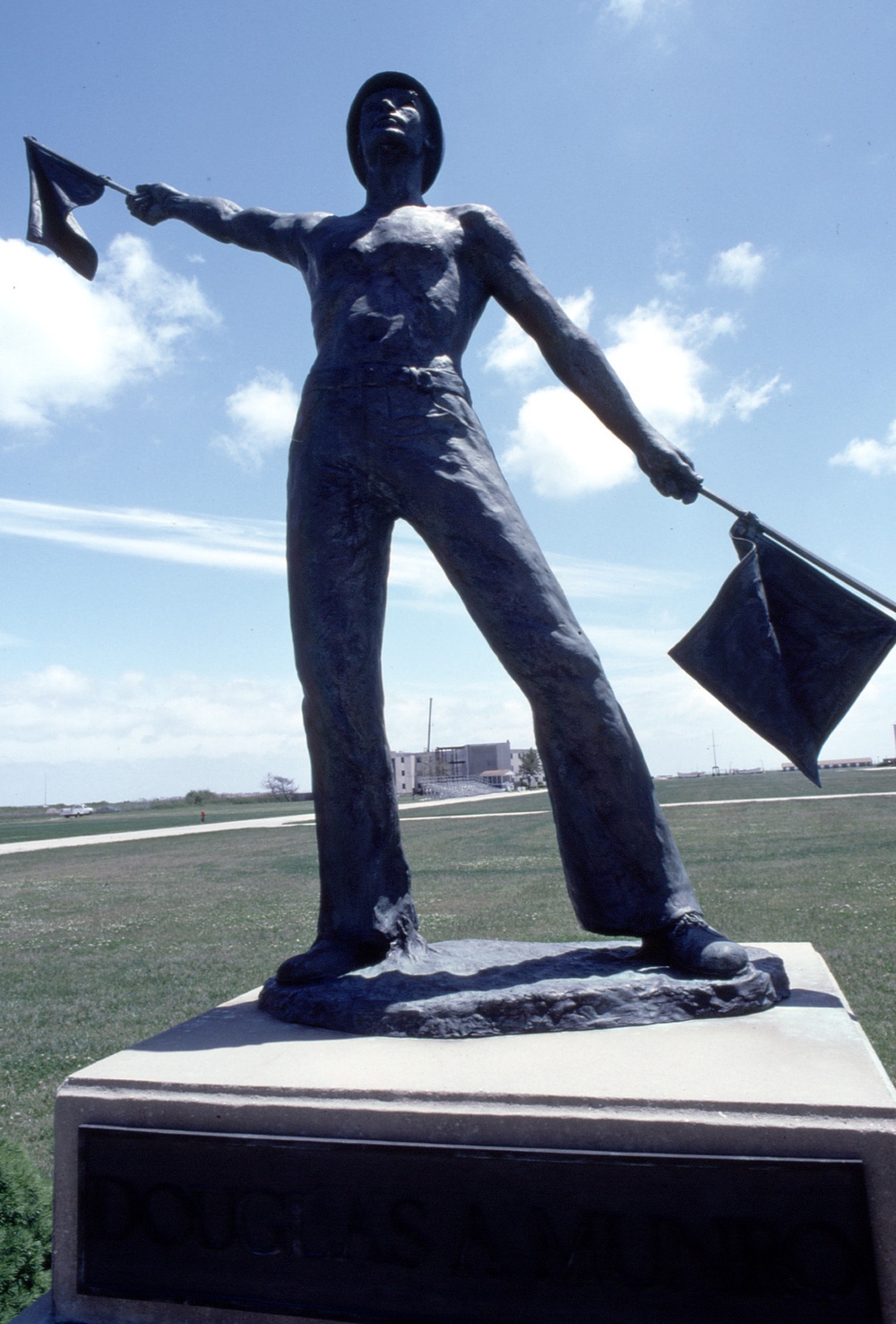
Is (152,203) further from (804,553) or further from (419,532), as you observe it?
(804,553)

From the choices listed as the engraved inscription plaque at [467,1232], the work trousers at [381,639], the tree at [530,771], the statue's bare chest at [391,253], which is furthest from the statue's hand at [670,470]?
the tree at [530,771]

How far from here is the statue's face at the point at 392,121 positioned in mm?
3244

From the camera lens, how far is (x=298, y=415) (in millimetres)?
3180

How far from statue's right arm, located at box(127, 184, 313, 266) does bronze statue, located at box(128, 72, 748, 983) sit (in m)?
0.02

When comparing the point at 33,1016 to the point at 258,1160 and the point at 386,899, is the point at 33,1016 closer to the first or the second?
the point at 386,899

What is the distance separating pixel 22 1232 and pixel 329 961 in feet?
3.63

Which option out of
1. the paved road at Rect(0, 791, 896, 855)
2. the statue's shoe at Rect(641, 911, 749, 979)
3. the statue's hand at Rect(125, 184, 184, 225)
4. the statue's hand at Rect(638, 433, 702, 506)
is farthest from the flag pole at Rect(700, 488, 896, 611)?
the paved road at Rect(0, 791, 896, 855)

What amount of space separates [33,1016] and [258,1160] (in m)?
4.38

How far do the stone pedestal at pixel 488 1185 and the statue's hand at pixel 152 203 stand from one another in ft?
9.38

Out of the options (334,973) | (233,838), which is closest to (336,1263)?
(334,973)

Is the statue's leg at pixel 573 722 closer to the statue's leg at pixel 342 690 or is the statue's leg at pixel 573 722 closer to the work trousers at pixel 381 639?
the work trousers at pixel 381 639


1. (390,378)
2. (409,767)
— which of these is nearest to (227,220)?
(390,378)

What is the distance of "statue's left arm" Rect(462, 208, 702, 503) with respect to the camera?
3047mm

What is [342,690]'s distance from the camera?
3016 millimetres
